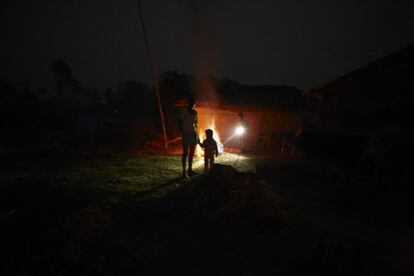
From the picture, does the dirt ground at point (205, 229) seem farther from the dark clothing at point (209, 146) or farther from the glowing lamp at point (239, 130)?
the glowing lamp at point (239, 130)

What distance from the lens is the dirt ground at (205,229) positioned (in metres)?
→ 2.90

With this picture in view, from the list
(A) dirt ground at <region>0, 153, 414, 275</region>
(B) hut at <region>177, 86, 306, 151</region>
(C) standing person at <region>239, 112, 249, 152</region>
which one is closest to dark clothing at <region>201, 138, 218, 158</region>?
(A) dirt ground at <region>0, 153, 414, 275</region>

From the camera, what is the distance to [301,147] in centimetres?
1036

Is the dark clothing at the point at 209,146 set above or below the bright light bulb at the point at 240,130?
above

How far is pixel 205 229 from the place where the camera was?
411 centimetres

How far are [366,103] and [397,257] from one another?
9.95 m

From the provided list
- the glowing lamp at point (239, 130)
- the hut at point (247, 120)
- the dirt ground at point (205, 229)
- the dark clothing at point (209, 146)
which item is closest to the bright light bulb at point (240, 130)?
the glowing lamp at point (239, 130)

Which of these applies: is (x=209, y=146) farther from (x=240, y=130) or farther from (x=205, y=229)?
(x=240, y=130)

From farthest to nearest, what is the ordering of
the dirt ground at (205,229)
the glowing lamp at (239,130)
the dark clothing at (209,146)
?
the glowing lamp at (239,130)
the dark clothing at (209,146)
the dirt ground at (205,229)

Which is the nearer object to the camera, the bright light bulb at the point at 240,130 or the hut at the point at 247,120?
the hut at the point at 247,120

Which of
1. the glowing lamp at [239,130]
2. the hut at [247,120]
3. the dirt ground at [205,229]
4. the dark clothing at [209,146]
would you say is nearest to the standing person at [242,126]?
the glowing lamp at [239,130]

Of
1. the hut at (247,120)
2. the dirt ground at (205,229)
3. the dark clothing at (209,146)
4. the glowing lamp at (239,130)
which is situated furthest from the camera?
the glowing lamp at (239,130)

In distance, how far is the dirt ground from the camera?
2.90 metres

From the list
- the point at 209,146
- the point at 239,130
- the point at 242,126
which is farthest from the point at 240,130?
the point at 209,146
